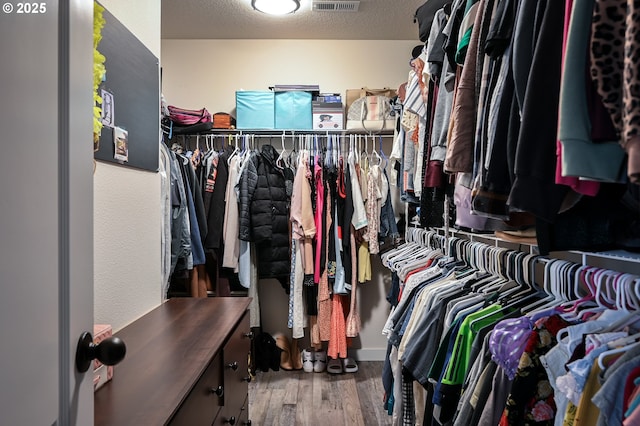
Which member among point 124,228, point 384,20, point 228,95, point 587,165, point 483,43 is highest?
point 384,20

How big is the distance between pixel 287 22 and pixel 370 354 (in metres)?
2.63

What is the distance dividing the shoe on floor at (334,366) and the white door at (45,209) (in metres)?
2.59

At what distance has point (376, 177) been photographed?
122 inches

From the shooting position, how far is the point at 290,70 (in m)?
3.50

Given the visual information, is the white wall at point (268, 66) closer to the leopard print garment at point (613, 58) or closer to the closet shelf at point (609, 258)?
the closet shelf at point (609, 258)

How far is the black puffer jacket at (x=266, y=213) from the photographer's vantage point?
2967 millimetres

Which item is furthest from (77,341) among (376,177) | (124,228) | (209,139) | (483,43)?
(209,139)

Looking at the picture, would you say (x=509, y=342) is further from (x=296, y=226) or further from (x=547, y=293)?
(x=296, y=226)

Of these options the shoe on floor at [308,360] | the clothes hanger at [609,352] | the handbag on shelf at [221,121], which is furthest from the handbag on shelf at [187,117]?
the clothes hanger at [609,352]

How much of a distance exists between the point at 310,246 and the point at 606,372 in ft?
7.77

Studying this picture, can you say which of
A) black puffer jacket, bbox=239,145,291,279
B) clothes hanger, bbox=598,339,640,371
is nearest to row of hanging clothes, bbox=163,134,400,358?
black puffer jacket, bbox=239,145,291,279

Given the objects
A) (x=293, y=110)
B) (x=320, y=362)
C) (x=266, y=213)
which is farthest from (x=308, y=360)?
(x=293, y=110)

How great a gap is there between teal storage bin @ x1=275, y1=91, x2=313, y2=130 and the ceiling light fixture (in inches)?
21.7

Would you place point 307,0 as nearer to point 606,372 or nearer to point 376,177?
point 376,177
